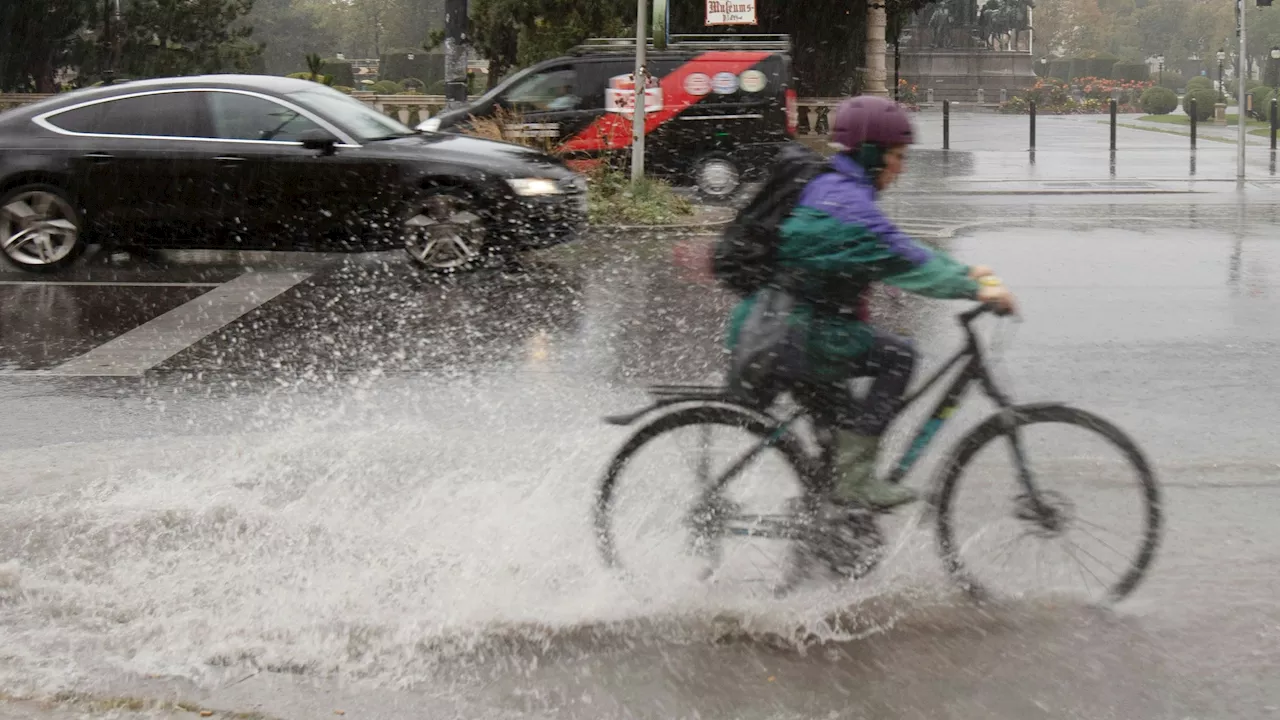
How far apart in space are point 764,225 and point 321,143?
25.6ft

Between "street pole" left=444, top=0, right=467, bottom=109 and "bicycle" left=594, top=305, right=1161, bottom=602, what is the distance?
18.6 meters

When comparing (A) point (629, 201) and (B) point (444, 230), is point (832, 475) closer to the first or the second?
(B) point (444, 230)

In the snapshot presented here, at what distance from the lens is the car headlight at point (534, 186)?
11.7 meters

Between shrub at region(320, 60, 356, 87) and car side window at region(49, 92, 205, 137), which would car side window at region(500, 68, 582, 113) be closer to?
car side window at region(49, 92, 205, 137)

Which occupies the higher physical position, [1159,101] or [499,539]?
[1159,101]

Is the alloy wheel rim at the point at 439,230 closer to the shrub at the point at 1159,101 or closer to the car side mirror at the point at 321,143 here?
the car side mirror at the point at 321,143

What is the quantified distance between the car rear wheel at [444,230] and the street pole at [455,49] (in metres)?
11.3

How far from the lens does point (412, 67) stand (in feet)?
227

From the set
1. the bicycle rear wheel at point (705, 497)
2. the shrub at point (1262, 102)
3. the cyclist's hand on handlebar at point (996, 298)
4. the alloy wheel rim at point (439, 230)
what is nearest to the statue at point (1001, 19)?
the shrub at point (1262, 102)

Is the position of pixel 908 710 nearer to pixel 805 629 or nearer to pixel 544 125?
pixel 805 629

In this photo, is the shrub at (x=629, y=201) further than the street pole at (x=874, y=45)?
No

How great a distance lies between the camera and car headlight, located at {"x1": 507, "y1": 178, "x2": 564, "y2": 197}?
11.7 m

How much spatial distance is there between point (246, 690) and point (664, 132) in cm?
1490

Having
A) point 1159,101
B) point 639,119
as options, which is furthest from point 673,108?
point 1159,101
